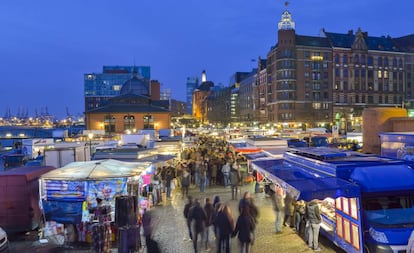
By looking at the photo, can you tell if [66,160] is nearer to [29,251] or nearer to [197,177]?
[197,177]

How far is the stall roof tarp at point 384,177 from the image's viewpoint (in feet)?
27.3

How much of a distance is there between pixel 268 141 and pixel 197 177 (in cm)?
788

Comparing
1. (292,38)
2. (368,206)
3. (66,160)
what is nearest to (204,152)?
(66,160)

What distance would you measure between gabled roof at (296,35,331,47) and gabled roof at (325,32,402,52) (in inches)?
70.4

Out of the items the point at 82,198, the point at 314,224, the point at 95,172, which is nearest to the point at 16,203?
the point at 82,198

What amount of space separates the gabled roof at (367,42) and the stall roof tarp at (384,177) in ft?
273

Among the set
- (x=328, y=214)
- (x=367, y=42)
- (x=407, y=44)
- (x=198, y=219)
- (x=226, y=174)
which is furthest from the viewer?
(x=407, y=44)

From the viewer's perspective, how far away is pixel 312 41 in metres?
84.4

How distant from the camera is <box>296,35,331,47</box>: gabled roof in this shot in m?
83.0

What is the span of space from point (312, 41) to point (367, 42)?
1619 cm

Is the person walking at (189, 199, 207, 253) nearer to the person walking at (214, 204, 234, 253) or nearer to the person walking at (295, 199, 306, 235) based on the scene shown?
the person walking at (214, 204, 234, 253)

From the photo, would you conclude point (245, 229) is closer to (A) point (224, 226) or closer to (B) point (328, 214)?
(A) point (224, 226)

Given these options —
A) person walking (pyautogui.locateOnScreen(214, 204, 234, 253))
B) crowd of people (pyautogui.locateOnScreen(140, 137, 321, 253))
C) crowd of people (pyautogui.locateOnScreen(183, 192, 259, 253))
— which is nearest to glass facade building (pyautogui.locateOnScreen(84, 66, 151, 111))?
crowd of people (pyautogui.locateOnScreen(140, 137, 321, 253))

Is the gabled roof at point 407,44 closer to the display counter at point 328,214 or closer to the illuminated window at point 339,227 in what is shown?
the display counter at point 328,214
